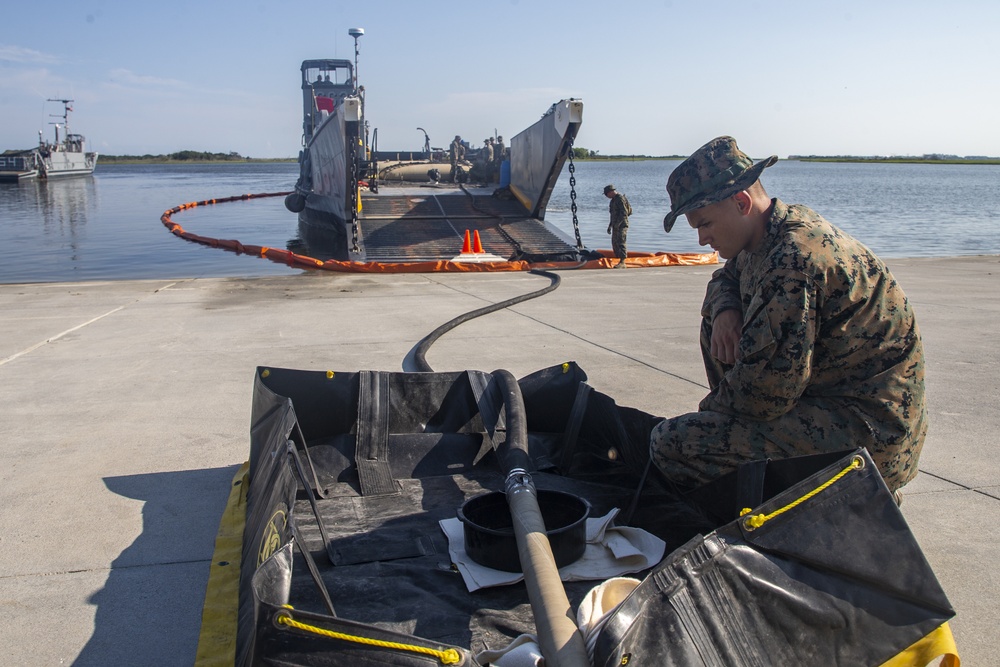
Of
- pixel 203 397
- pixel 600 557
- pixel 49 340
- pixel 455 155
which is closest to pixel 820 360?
pixel 600 557

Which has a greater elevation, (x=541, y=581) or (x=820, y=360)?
(x=820, y=360)

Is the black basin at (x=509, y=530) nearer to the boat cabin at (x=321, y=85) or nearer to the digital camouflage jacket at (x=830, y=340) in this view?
the digital camouflage jacket at (x=830, y=340)

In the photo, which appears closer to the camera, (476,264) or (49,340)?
(49,340)

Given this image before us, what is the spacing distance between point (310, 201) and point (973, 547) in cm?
2298

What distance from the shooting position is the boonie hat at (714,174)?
8.80 feet

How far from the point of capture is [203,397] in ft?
16.8

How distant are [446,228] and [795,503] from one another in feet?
47.5

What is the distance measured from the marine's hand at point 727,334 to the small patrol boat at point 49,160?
210 feet

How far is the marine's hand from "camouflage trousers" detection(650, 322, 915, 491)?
0.21 meters

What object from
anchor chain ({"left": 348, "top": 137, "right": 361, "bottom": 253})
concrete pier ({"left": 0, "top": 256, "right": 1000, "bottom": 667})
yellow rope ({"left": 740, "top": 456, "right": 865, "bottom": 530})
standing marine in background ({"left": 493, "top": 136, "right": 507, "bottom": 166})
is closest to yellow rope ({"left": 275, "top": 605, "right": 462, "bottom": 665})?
yellow rope ({"left": 740, "top": 456, "right": 865, "bottom": 530})

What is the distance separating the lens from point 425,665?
1759 millimetres

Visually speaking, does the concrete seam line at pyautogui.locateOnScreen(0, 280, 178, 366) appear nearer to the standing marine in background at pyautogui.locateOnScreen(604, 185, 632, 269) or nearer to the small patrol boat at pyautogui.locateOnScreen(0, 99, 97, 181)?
the standing marine in background at pyautogui.locateOnScreen(604, 185, 632, 269)

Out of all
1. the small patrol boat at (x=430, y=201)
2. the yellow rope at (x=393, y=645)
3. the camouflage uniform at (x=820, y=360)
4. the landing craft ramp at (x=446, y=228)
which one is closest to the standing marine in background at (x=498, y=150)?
the small patrol boat at (x=430, y=201)

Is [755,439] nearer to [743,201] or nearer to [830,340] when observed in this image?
[830,340]
